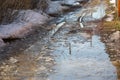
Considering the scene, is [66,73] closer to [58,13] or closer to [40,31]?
[40,31]

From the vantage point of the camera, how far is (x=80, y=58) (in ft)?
22.4

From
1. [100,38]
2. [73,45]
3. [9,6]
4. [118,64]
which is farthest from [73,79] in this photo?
[9,6]

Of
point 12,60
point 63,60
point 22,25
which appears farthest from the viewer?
point 22,25

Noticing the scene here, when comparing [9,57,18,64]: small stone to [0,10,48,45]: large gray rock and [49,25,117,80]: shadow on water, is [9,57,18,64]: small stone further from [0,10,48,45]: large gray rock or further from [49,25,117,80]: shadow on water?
[0,10,48,45]: large gray rock

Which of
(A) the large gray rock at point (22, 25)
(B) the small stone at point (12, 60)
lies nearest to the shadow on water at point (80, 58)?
(B) the small stone at point (12, 60)

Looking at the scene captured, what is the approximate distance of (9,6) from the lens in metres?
Result: 10.1

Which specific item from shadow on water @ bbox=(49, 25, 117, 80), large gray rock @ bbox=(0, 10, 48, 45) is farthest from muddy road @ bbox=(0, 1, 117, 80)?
large gray rock @ bbox=(0, 10, 48, 45)

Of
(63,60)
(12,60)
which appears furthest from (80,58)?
(12,60)

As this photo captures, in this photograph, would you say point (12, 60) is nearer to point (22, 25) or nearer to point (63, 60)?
point (63, 60)

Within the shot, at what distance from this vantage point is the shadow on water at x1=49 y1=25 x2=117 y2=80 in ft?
19.1

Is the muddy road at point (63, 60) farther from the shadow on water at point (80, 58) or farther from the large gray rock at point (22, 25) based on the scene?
the large gray rock at point (22, 25)

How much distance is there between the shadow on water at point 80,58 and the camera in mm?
5836

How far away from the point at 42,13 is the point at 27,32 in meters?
2.61

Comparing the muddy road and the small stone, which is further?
the small stone
